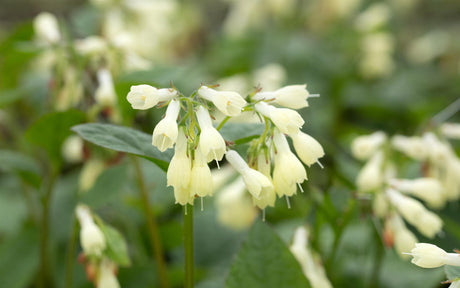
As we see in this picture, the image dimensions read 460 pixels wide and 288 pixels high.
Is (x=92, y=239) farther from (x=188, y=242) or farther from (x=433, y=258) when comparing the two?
(x=433, y=258)

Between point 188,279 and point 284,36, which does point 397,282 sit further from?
point 284,36

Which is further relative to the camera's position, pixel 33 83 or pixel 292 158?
pixel 33 83

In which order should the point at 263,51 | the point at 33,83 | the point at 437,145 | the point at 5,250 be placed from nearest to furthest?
A: the point at 437,145, the point at 5,250, the point at 33,83, the point at 263,51

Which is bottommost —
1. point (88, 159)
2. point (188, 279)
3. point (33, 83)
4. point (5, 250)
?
point (188, 279)

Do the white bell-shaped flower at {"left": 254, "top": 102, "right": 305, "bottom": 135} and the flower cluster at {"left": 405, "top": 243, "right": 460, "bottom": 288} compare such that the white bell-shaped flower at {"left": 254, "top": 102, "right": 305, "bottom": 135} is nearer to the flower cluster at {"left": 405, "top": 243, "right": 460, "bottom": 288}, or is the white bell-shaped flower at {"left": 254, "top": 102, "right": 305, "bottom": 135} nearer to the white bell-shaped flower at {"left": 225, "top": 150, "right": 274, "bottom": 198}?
the white bell-shaped flower at {"left": 225, "top": 150, "right": 274, "bottom": 198}

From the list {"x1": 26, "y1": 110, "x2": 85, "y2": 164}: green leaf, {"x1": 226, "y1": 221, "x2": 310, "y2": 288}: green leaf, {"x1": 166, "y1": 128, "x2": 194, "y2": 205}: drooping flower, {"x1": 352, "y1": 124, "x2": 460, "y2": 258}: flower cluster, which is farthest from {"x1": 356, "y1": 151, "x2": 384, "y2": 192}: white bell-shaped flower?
{"x1": 26, "y1": 110, "x2": 85, "y2": 164}: green leaf

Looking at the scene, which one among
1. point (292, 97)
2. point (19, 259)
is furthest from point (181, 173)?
point (19, 259)

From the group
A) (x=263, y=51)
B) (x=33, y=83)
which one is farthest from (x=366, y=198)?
(x=263, y=51)
